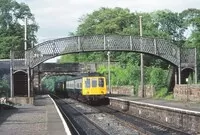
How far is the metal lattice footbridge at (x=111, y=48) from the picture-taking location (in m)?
45.2

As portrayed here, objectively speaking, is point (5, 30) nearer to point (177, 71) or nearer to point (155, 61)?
point (155, 61)

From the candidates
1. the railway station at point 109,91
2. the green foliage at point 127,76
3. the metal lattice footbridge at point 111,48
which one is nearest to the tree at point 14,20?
the railway station at point 109,91

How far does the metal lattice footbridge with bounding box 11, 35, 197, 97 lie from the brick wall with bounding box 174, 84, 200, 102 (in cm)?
489

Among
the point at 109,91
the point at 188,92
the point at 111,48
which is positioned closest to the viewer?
the point at 188,92

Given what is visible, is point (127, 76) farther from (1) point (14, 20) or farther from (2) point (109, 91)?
(1) point (14, 20)

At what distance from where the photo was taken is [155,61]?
272 ft

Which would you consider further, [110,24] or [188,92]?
[110,24]

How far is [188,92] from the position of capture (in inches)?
1502

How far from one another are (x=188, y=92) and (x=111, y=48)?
392 inches

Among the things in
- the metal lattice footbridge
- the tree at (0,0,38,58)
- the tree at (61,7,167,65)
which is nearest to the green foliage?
the metal lattice footbridge

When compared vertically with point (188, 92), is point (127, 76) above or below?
above

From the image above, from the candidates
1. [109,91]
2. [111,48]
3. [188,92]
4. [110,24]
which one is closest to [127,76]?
[109,91]

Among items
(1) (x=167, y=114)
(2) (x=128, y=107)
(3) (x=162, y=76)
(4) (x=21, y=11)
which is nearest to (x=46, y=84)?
(4) (x=21, y=11)

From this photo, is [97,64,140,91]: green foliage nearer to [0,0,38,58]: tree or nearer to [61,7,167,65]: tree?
[61,7,167,65]: tree
